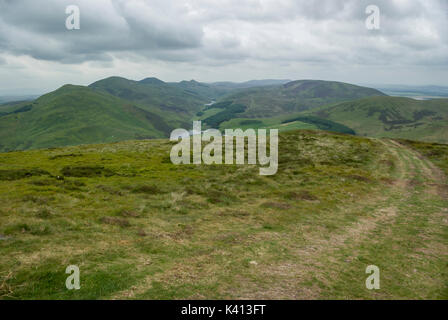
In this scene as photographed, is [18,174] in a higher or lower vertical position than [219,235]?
higher

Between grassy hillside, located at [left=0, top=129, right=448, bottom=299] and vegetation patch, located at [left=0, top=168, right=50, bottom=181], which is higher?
vegetation patch, located at [left=0, top=168, right=50, bottom=181]

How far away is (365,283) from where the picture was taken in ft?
46.3

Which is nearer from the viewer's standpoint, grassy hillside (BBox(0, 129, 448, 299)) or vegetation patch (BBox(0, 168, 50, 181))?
grassy hillside (BBox(0, 129, 448, 299))

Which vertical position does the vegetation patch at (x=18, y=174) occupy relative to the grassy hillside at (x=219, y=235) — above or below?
above

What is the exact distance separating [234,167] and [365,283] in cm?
4120

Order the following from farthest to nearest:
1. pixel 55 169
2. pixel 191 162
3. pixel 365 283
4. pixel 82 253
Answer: pixel 191 162 → pixel 55 169 → pixel 82 253 → pixel 365 283

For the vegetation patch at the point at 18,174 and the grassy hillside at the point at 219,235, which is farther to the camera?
the vegetation patch at the point at 18,174

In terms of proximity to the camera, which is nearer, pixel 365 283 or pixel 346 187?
pixel 365 283

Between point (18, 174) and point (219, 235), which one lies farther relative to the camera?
point (18, 174)

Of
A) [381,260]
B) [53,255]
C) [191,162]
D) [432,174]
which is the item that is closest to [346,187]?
[432,174]

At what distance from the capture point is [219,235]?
20.9 meters

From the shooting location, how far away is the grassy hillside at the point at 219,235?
13.1m

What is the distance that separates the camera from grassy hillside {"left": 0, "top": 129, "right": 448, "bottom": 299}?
13.1 metres
